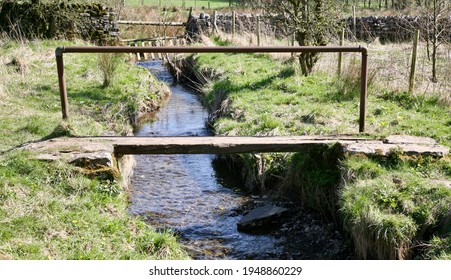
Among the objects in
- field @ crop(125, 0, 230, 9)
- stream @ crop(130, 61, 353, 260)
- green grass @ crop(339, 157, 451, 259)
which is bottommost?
stream @ crop(130, 61, 353, 260)

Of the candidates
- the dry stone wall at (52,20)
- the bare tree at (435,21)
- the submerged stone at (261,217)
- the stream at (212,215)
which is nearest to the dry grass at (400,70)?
the bare tree at (435,21)

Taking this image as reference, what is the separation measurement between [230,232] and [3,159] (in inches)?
119

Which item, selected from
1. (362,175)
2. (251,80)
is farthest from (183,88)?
(362,175)

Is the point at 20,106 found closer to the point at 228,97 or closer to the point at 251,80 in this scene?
the point at 228,97

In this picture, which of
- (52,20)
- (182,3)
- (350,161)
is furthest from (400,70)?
(182,3)

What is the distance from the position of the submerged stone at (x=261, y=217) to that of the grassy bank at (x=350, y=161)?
19.4 inches

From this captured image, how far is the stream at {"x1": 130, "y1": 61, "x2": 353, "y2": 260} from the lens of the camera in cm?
636

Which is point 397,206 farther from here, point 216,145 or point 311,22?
point 311,22

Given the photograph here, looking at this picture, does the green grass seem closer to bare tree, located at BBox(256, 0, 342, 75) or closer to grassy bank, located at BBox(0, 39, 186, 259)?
grassy bank, located at BBox(0, 39, 186, 259)

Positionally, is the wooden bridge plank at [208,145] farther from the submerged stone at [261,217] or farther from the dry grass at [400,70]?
the dry grass at [400,70]

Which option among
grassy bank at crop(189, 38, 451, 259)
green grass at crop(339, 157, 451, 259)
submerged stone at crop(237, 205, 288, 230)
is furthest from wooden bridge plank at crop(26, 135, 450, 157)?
submerged stone at crop(237, 205, 288, 230)

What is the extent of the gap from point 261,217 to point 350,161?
138cm

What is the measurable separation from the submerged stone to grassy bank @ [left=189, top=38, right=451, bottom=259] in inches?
19.4

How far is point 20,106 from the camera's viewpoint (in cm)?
1003
